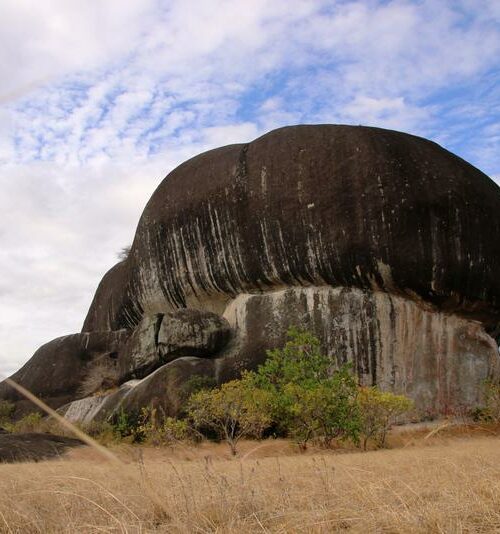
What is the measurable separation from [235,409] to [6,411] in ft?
32.0

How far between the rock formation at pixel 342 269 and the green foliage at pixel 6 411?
2535mm

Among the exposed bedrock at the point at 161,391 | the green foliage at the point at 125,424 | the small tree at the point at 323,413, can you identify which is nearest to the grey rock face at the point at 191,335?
the exposed bedrock at the point at 161,391

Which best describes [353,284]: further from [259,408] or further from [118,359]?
[118,359]

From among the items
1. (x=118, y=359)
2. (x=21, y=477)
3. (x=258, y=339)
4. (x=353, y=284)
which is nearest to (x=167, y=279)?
(x=118, y=359)

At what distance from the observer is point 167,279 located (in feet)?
64.5

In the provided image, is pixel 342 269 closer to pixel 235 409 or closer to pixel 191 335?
pixel 191 335

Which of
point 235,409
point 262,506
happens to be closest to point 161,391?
point 235,409

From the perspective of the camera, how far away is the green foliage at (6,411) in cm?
2014

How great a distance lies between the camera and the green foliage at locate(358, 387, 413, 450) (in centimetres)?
1307

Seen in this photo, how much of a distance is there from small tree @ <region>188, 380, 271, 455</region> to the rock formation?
69.4 inches

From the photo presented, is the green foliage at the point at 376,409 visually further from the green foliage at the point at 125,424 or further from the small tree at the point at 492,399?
the green foliage at the point at 125,424

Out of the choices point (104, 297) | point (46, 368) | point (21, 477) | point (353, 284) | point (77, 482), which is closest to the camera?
point (77, 482)

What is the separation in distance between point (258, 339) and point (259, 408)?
12.5 ft

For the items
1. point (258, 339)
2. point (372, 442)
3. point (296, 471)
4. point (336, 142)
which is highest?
point (336, 142)
